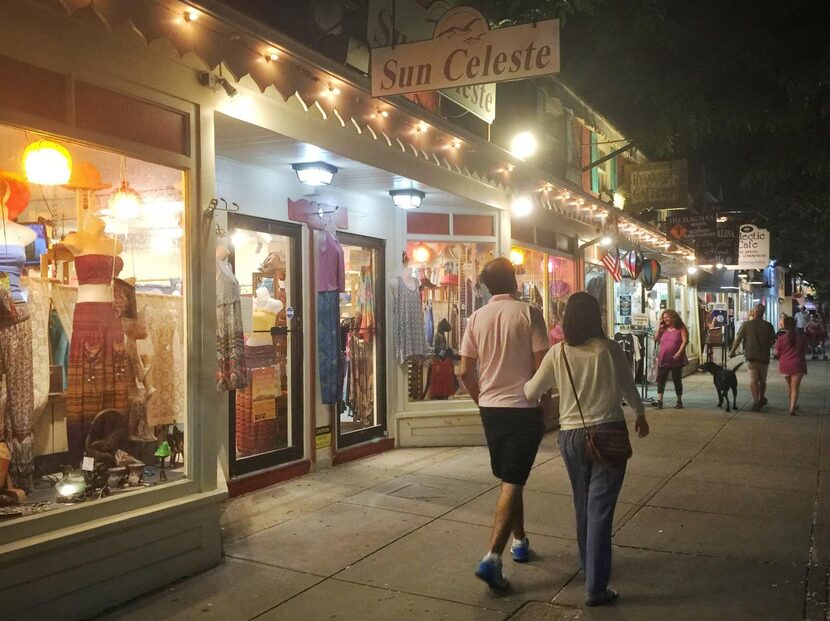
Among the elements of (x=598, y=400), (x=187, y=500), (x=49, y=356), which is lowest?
(x=187, y=500)

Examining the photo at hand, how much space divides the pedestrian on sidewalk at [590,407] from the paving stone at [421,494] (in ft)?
6.90

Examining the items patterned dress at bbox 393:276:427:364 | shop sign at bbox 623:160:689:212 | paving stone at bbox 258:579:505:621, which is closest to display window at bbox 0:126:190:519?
paving stone at bbox 258:579:505:621

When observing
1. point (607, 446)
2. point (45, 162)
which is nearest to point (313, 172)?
point (45, 162)

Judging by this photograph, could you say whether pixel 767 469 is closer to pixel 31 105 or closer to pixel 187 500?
pixel 187 500

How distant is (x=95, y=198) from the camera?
5078 mm

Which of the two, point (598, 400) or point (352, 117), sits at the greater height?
point (352, 117)

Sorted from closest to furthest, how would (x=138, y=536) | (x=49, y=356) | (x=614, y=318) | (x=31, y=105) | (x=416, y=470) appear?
1. (x=31, y=105)
2. (x=138, y=536)
3. (x=49, y=356)
4. (x=416, y=470)
5. (x=614, y=318)

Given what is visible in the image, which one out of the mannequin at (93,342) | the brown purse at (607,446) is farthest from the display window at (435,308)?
the brown purse at (607,446)

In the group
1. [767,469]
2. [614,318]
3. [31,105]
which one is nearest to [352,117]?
[31,105]

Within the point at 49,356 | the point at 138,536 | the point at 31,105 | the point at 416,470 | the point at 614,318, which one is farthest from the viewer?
the point at 614,318

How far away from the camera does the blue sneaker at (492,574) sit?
4578 millimetres

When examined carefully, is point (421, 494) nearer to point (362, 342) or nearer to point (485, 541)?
point (485, 541)

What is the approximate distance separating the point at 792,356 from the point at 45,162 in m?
12.2

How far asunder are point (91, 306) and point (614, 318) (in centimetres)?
1303
